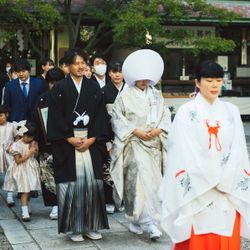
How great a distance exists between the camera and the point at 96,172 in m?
5.35

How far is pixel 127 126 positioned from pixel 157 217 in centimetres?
94

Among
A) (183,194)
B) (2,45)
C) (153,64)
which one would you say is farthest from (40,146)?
(2,45)

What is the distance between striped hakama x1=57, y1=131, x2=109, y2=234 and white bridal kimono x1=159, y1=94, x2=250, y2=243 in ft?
5.00

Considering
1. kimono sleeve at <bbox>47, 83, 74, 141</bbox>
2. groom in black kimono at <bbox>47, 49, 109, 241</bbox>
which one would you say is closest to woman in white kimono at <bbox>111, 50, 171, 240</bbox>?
groom in black kimono at <bbox>47, 49, 109, 241</bbox>

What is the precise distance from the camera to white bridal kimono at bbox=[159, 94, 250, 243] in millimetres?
3760

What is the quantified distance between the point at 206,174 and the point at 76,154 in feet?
6.19

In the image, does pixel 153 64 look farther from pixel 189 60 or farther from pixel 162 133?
pixel 189 60

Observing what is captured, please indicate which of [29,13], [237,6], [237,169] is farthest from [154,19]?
[237,169]

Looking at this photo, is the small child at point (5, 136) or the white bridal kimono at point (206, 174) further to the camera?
the small child at point (5, 136)

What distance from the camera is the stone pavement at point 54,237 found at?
16.8 ft

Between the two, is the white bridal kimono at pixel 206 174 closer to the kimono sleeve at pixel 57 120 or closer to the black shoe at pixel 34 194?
the kimono sleeve at pixel 57 120

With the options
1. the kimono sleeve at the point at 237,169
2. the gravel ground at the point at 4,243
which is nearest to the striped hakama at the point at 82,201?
the gravel ground at the point at 4,243

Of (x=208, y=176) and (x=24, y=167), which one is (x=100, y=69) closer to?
(x=24, y=167)

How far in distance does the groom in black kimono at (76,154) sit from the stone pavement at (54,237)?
0.15m
